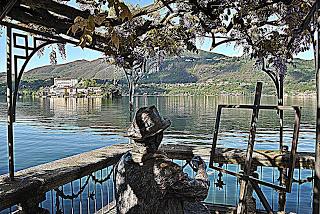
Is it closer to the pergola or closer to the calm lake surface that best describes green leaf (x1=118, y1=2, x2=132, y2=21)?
the pergola

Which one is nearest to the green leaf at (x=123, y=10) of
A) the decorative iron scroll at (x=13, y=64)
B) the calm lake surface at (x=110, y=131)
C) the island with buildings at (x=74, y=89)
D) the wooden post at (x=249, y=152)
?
the decorative iron scroll at (x=13, y=64)

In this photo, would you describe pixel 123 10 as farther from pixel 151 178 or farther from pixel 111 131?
pixel 111 131

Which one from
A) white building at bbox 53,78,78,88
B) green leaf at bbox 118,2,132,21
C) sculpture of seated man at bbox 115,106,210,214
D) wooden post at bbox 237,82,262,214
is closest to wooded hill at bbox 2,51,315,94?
white building at bbox 53,78,78,88

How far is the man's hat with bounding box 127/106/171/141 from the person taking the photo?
→ 188 cm

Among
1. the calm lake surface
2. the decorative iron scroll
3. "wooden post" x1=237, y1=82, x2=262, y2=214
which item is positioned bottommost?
the calm lake surface

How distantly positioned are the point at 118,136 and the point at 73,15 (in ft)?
37.5

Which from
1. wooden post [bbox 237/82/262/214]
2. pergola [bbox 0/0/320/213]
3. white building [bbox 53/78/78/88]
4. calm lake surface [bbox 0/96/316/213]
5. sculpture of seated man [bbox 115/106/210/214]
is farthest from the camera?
white building [bbox 53/78/78/88]

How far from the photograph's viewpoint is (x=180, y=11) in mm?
3619

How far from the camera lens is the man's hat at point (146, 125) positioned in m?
1.88

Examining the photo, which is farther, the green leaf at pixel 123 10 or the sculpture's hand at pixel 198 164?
the sculpture's hand at pixel 198 164

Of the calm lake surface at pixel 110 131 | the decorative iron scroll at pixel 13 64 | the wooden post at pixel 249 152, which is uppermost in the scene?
the decorative iron scroll at pixel 13 64

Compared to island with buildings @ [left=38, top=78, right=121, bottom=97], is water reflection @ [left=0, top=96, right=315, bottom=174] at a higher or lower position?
lower

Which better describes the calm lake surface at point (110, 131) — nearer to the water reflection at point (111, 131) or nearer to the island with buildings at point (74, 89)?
the water reflection at point (111, 131)

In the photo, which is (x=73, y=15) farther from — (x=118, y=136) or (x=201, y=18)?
(x=118, y=136)
